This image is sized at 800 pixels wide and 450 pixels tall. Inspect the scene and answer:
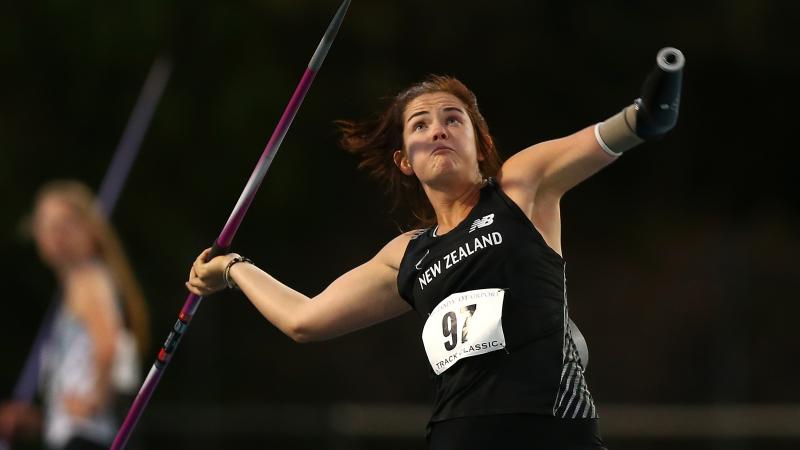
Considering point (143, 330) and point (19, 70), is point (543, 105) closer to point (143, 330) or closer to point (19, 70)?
point (19, 70)

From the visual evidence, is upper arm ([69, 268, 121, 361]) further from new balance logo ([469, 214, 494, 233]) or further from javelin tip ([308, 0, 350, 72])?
new balance logo ([469, 214, 494, 233])

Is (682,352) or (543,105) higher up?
(543,105)

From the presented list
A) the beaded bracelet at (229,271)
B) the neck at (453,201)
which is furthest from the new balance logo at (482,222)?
the beaded bracelet at (229,271)

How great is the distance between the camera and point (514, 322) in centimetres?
371

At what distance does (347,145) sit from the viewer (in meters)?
4.45

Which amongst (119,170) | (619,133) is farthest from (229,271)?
(119,170)

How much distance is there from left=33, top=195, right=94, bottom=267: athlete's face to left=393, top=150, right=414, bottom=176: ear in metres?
2.53

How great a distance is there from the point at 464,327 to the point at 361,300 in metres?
0.49

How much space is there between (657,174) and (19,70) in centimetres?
614

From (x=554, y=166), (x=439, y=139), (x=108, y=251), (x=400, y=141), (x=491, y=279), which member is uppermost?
(x=108, y=251)

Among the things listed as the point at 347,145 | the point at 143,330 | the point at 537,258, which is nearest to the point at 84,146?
the point at 143,330

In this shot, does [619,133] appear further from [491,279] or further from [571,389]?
[571,389]

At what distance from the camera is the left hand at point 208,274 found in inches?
173

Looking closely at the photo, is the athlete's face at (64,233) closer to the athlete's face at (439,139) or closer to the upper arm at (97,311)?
the upper arm at (97,311)
